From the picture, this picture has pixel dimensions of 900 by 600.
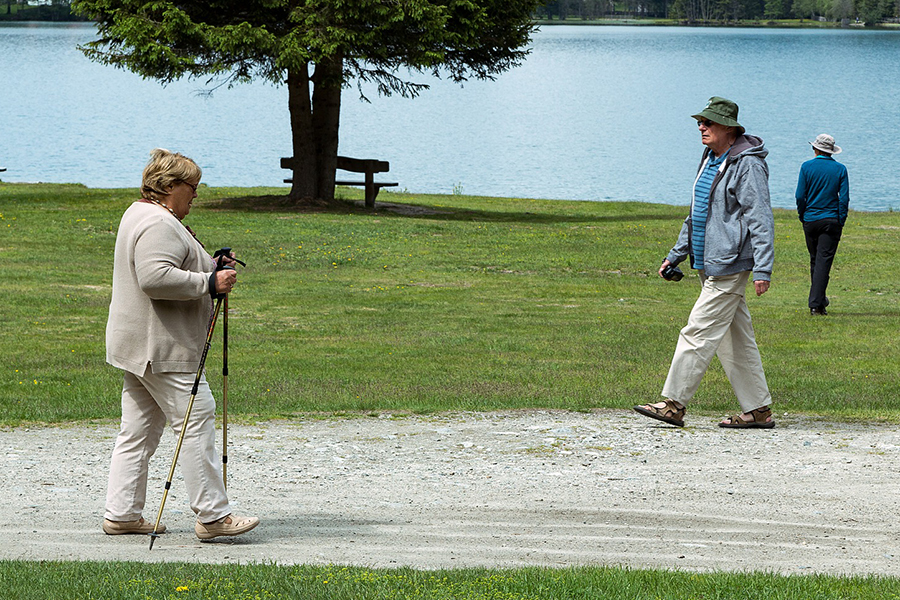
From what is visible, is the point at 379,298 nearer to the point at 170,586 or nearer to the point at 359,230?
the point at 359,230

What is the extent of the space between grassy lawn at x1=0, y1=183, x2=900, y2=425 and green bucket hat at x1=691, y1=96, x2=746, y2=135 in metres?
2.45

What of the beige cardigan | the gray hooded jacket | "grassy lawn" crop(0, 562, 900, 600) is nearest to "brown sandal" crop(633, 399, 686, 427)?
the gray hooded jacket

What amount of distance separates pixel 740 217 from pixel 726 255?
28cm

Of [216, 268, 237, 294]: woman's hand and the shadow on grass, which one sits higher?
[216, 268, 237, 294]: woman's hand

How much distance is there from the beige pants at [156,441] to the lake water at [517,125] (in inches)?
1312

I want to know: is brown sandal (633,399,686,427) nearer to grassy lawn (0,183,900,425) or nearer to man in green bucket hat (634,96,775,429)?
man in green bucket hat (634,96,775,429)

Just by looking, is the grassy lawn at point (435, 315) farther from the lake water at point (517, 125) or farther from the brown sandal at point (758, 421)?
the lake water at point (517, 125)

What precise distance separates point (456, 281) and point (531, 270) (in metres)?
1.91

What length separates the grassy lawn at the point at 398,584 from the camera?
488 cm

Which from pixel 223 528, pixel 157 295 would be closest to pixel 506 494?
pixel 223 528

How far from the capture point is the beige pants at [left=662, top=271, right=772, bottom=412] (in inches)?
326

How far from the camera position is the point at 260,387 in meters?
10.1

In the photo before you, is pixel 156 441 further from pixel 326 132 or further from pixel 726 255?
pixel 326 132

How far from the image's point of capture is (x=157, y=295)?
562 centimetres
